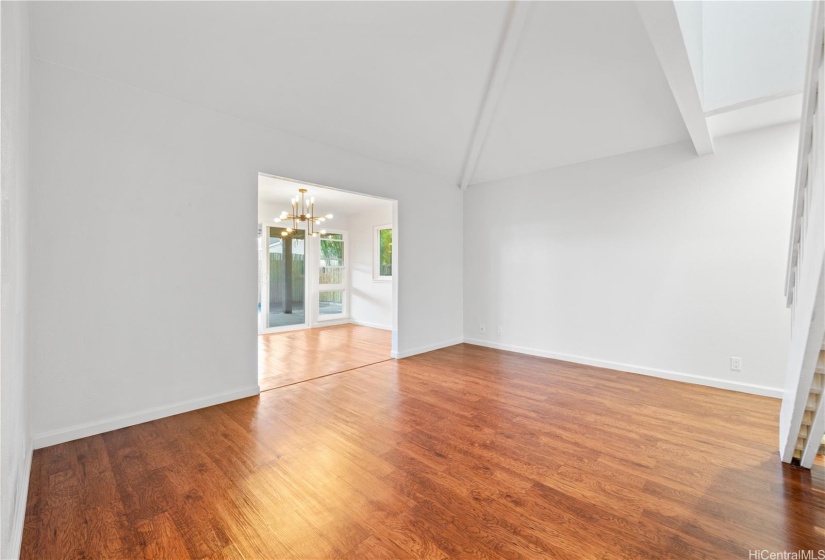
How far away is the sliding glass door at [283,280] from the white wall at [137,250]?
3.67m

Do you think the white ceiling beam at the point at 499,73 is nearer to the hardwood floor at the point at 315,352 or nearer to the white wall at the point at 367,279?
the white wall at the point at 367,279

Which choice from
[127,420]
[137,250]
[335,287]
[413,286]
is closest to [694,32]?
[413,286]

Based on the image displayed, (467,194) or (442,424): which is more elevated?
(467,194)

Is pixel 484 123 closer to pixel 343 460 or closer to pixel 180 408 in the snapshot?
pixel 343 460

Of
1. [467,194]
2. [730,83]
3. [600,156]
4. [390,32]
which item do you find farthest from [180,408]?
[730,83]

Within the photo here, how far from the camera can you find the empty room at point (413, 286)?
5.43 feet

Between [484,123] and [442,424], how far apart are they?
3465 mm

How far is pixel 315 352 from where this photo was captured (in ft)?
16.8

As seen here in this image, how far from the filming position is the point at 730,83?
305 cm

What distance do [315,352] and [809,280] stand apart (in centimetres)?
495

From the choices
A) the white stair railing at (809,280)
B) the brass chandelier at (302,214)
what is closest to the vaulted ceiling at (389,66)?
the white stair railing at (809,280)

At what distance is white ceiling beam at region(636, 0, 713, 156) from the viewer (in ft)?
6.77

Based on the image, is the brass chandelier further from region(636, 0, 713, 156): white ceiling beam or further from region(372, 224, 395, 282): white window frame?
region(636, 0, 713, 156): white ceiling beam

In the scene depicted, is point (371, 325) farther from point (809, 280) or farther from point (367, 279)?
point (809, 280)
